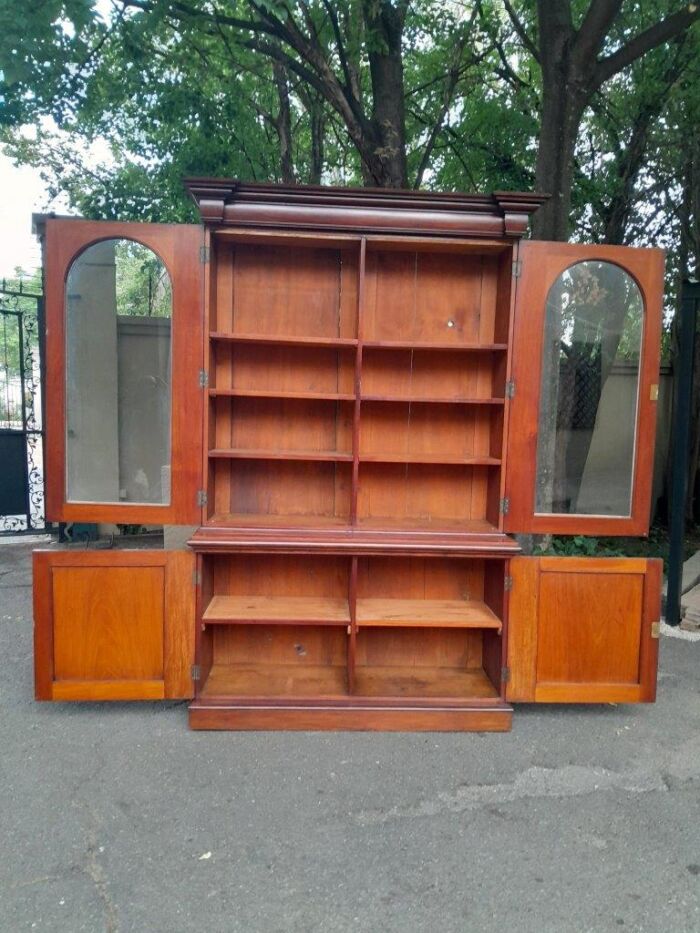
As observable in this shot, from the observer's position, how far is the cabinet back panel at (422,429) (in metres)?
2.72

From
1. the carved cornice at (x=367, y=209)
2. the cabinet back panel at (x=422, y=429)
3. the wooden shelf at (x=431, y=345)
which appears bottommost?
the cabinet back panel at (x=422, y=429)

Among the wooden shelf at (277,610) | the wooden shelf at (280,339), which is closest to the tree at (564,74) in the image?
the wooden shelf at (280,339)

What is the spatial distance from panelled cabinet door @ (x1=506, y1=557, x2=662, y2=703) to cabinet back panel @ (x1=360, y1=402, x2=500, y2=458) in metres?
0.65

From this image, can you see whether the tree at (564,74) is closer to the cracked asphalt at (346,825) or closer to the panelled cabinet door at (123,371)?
the panelled cabinet door at (123,371)

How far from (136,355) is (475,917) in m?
2.24

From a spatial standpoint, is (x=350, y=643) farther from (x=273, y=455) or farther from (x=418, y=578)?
(x=273, y=455)

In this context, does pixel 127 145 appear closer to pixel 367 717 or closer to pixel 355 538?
pixel 355 538

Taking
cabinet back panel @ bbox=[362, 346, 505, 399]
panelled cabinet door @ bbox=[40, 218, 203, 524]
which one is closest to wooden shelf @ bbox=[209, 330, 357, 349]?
panelled cabinet door @ bbox=[40, 218, 203, 524]

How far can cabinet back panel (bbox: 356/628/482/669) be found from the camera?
275 cm

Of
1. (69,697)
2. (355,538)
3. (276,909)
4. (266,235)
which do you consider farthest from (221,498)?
(276,909)

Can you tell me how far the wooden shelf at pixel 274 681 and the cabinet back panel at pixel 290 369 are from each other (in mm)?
1299

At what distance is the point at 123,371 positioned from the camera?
7.96ft

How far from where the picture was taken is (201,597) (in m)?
2.38

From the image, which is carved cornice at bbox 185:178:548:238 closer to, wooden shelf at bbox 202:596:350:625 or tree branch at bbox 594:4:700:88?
wooden shelf at bbox 202:596:350:625
